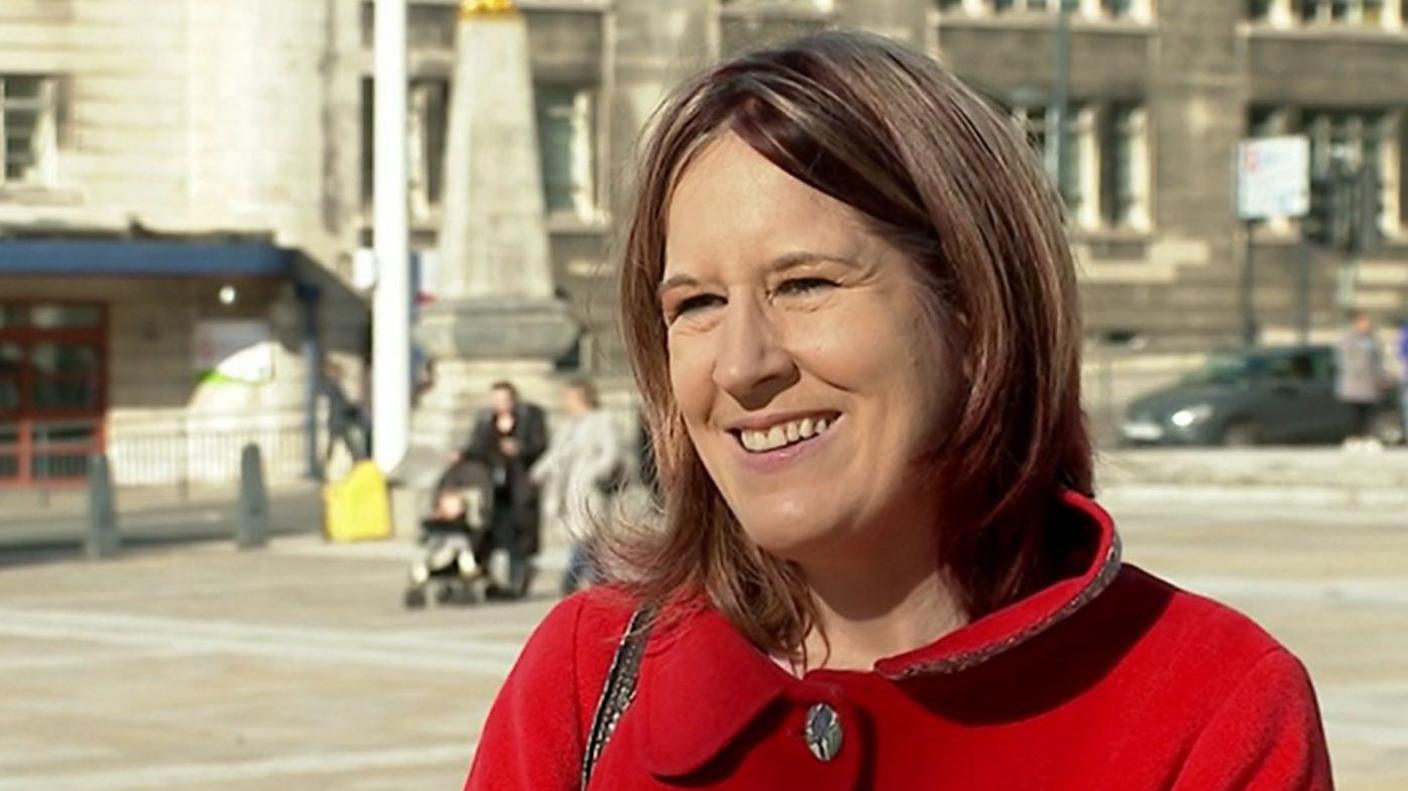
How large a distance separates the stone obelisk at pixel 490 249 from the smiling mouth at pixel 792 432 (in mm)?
25784

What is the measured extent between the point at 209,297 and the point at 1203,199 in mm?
19876

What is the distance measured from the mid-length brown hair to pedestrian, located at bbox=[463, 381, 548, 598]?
18.0 m

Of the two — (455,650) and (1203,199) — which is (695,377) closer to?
(455,650)

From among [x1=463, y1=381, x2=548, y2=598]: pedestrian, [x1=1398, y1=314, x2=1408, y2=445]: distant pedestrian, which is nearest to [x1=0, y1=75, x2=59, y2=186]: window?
[x1=1398, y1=314, x2=1408, y2=445]: distant pedestrian

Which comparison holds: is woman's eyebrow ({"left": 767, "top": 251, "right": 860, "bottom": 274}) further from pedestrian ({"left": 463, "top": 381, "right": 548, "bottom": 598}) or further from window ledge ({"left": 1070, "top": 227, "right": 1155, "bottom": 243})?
window ledge ({"left": 1070, "top": 227, "right": 1155, "bottom": 243})

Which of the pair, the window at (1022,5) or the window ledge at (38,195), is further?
the window at (1022,5)

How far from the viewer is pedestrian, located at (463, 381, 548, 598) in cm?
2081

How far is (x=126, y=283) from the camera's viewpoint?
4569 cm

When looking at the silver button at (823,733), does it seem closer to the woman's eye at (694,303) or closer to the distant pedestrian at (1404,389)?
the woman's eye at (694,303)

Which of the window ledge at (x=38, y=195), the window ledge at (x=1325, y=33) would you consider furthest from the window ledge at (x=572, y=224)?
the window ledge at (x=1325, y=33)

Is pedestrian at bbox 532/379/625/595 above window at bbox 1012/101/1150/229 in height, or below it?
below

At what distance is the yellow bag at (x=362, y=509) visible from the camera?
92.7ft

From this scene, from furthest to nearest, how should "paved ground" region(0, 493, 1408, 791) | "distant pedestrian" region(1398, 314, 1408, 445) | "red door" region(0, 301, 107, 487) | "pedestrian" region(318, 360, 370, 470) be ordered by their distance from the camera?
1. "red door" region(0, 301, 107, 487)
2. "pedestrian" region(318, 360, 370, 470)
3. "distant pedestrian" region(1398, 314, 1408, 445)
4. "paved ground" region(0, 493, 1408, 791)

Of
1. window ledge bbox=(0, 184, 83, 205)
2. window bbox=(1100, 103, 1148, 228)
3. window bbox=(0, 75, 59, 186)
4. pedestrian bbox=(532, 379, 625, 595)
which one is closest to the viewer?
pedestrian bbox=(532, 379, 625, 595)
